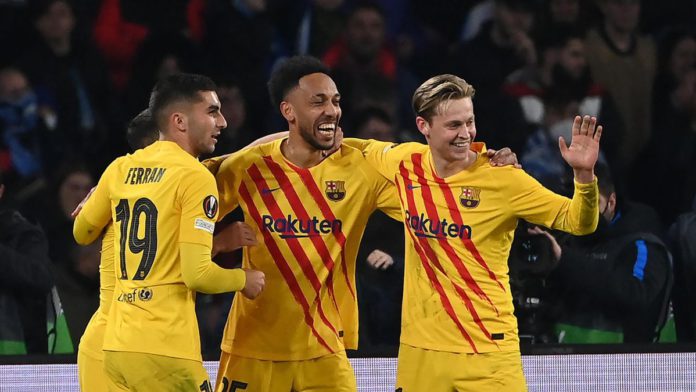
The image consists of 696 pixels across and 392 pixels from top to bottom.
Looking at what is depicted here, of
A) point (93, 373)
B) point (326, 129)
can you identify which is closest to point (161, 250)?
point (93, 373)

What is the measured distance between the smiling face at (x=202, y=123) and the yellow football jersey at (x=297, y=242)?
33 cm

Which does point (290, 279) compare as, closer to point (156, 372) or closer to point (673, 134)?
point (156, 372)

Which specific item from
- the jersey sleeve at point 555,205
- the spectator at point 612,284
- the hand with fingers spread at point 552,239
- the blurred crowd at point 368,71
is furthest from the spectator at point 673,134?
the jersey sleeve at point 555,205

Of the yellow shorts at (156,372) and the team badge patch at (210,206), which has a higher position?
the team badge patch at (210,206)

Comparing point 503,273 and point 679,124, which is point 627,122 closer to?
point 679,124

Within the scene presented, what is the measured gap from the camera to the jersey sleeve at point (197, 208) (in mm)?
4293

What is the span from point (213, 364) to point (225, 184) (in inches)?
50.9

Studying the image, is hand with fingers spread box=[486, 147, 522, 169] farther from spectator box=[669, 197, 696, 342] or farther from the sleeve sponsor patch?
spectator box=[669, 197, 696, 342]

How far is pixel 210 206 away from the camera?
436cm

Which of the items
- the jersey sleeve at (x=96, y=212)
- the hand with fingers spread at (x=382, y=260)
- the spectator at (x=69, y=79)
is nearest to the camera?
the jersey sleeve at (x=96, y=212)

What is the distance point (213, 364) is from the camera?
5.92 metres

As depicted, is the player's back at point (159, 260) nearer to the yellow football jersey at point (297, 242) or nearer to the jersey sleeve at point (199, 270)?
the jersey sleeve at point (199, 270)

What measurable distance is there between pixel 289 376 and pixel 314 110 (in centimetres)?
100

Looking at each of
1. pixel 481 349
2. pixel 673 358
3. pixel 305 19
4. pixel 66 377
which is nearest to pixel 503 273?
pixel 481 349
